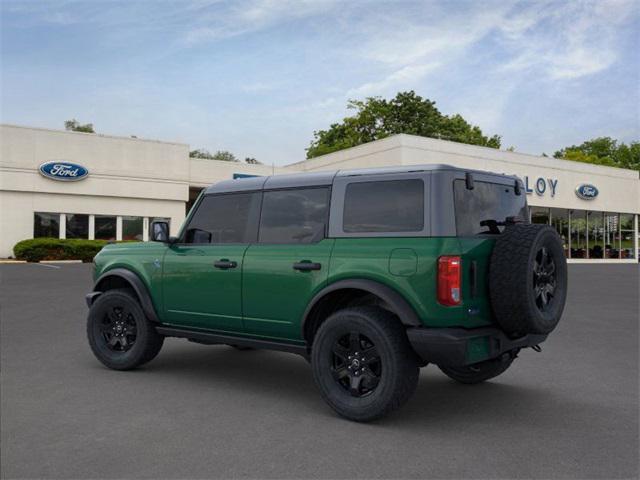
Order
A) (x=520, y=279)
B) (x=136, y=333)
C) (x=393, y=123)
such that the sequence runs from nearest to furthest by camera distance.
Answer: (x=520, y=279) → (x=136, y=333) → (x=393, y=123)

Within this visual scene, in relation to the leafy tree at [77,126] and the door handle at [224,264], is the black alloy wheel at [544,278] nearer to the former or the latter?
the door handle at [224,264]

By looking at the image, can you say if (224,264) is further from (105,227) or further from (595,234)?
(595,234)

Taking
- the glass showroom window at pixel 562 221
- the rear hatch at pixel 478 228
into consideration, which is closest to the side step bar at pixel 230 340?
the rear hatch at pixel 478 228

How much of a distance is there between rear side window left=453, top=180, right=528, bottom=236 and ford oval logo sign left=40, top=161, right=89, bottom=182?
106 feet

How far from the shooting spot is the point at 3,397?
5.26 m

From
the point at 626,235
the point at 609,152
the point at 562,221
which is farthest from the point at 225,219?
the point at 609,152

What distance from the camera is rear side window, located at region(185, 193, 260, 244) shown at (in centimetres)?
580

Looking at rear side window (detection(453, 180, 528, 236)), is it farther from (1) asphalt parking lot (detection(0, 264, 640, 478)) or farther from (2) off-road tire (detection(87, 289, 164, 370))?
(2) off-road tire (detection(87, 289, 164, 370))

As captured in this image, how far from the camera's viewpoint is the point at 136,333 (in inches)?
257

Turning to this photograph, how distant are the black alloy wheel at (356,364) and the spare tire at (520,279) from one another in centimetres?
101

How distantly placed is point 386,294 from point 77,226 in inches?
1309

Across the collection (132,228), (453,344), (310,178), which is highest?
(132,228)

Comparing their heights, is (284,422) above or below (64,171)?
below

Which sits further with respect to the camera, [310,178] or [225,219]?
[225,219]
